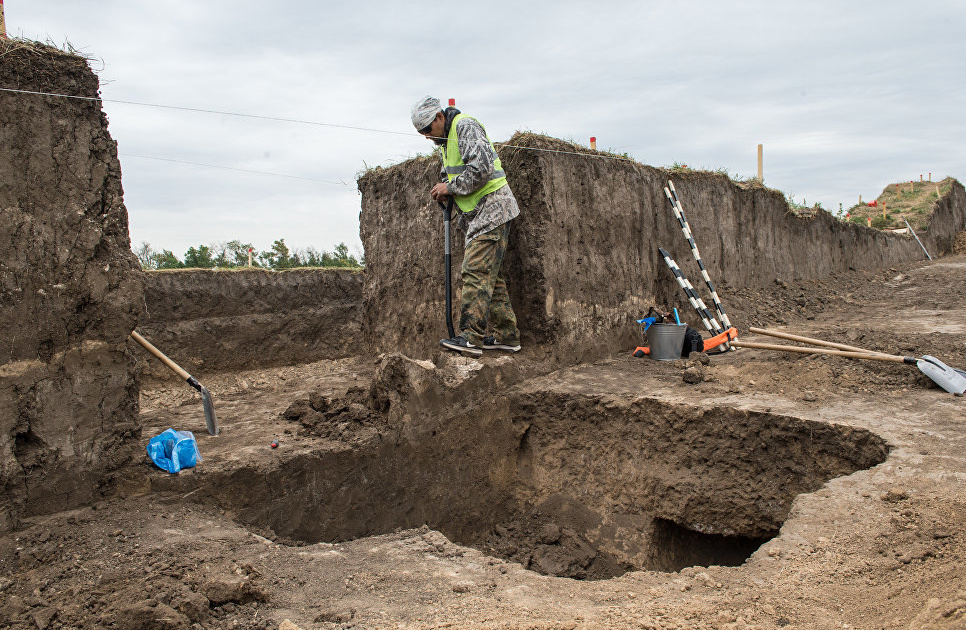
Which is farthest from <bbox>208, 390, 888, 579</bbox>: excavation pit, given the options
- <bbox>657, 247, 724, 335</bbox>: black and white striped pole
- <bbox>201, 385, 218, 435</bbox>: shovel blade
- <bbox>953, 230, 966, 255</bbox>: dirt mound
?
<bbox>953, 230, 966, 255</bbox>: dirt mound

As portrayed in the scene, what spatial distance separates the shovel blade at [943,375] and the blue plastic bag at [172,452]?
438 centimetres

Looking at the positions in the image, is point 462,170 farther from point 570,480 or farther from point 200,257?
point 200,257

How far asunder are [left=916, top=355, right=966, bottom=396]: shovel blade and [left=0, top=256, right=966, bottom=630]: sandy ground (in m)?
0.07

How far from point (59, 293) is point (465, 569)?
213 cm

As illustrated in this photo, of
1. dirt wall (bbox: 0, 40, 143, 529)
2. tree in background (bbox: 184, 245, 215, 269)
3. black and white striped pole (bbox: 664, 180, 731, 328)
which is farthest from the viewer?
tree in background (bbox: 184, 245, 215, 269)

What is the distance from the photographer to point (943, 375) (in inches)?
164

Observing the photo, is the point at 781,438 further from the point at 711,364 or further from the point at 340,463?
the point at 340,463

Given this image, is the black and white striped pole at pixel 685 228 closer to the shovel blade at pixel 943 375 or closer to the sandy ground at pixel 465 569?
the shovel blade at pixel 943 375

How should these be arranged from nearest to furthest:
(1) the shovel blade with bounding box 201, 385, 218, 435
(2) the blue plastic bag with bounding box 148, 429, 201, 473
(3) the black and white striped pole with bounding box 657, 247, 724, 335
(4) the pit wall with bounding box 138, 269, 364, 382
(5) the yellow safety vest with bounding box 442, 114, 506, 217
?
1. (2) the blue plastic bag with bounding box 148, 429, 201, 473
2. (1) the shovel blade with bounding box 201, 385, 218, 435
3. (5) the yellow safety vest with bounding box 442, 114, 506, 217
4. (3) the black and white striped pole with bounding box 657, 247, 724, 335
5. (4) the pit wall with bounding box 138, 269, 364, 382

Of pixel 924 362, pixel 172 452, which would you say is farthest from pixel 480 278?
pixel 924 362

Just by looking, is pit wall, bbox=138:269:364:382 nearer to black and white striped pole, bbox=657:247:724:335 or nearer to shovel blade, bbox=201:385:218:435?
shovel blade, bbox=201:385:218:435

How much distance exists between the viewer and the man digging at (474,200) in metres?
4.57

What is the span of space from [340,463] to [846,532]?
256 cm

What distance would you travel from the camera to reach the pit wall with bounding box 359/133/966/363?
202 inches
